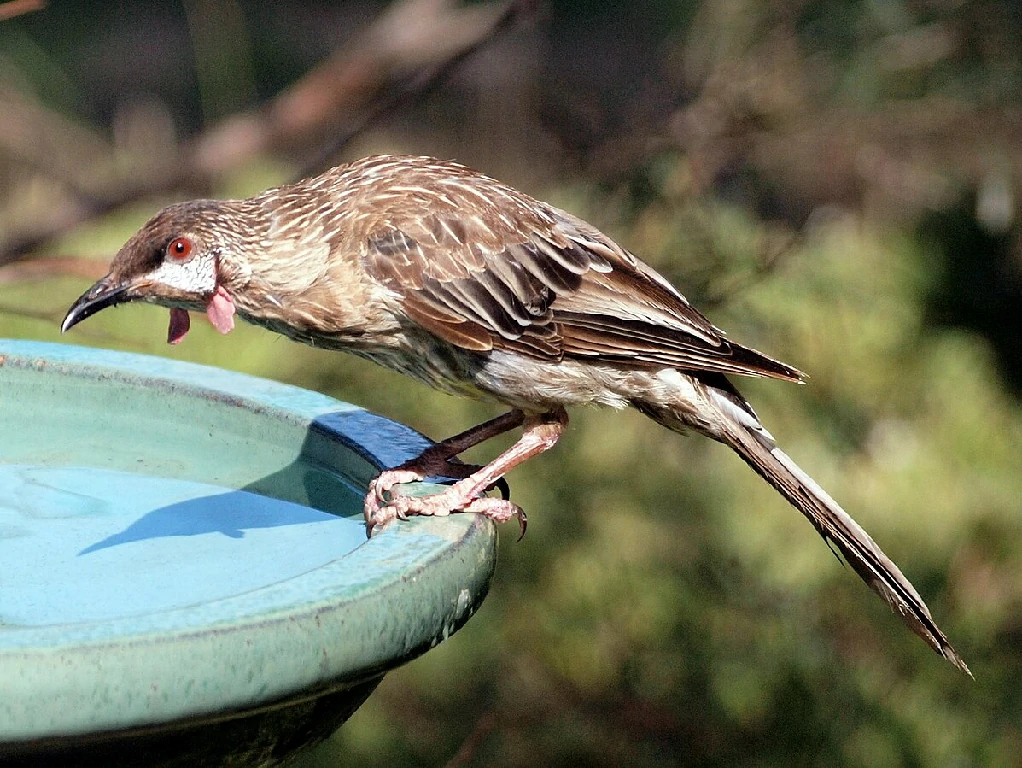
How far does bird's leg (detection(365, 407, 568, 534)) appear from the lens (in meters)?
3.09

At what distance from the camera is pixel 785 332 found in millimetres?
6355

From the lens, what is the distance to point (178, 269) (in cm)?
382

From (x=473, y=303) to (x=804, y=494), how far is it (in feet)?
3.46

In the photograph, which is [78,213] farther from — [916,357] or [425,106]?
[425,106]

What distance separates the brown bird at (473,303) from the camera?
3.95 m

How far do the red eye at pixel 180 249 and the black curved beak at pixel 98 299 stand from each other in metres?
0.16

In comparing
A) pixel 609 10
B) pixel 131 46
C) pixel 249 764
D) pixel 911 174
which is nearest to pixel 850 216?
pixel 911 174

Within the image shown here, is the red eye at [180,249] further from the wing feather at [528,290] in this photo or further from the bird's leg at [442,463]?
the bird's leg at [442,463]

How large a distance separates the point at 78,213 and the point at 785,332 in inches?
117

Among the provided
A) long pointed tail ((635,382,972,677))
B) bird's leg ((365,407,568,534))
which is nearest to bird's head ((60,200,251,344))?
bird's leg ((365,407,568,534))

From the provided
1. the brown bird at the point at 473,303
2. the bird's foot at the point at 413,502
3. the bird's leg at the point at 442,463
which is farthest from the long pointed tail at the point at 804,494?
the bird's foot at the point at 413,502

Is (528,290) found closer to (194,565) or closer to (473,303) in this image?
(473,303)

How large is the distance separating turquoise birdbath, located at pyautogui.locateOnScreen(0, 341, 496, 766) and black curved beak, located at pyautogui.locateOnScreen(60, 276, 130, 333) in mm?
151

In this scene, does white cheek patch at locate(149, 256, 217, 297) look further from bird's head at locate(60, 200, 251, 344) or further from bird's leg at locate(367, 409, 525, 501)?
bird's leg at locate(367, 409, 525, 501)
